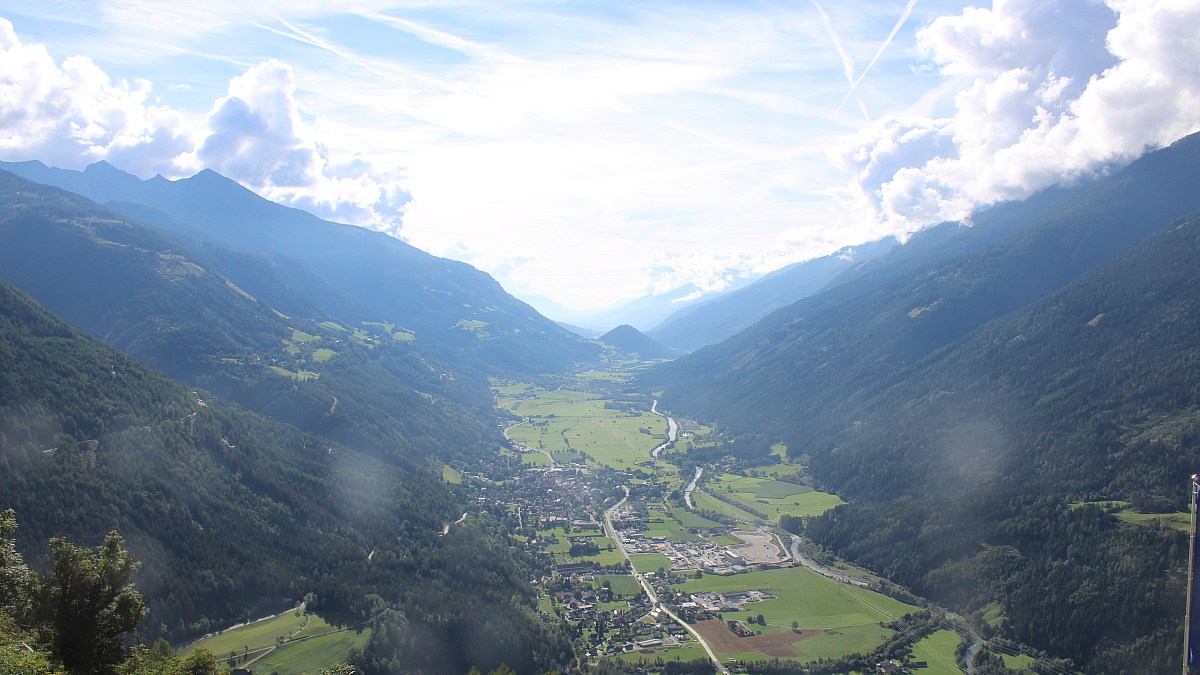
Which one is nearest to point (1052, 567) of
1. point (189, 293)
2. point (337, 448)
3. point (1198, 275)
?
point (1198, 275)

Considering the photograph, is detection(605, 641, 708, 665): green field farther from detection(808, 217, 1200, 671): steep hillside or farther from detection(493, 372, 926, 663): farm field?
detection(808, 217, 1200, 671): steep hillside

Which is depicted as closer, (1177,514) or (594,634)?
(594,634)

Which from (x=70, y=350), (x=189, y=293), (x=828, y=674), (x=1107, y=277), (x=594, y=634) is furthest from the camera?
(x=189, y=293)

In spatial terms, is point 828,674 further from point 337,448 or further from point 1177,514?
point 337,448

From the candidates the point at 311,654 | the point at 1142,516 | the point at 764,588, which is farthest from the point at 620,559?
the point at 1142,516

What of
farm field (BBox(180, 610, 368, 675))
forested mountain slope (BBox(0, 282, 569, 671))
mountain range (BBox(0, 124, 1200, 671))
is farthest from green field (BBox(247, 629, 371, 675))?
forested mountain slope (BBox(0, 282, 569, 671))

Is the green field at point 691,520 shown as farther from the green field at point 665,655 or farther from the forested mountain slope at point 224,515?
the green field at point 665,655

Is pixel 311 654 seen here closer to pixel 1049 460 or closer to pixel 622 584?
pixel 622 584
